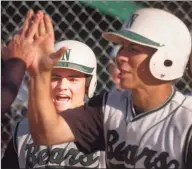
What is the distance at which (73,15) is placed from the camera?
129 inches

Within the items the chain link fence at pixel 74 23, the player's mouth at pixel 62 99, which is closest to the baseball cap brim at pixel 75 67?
the player's mouth at pixel 62 99

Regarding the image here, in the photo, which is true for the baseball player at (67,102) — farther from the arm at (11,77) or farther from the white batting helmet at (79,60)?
the arm at (11,77)

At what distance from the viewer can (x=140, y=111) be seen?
2244 millimetres

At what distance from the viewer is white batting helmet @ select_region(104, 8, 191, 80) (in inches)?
85.0

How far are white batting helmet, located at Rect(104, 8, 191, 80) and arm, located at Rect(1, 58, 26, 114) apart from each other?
376 millimetres

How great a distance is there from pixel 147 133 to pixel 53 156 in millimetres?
457

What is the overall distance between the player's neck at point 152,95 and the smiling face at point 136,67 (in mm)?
24

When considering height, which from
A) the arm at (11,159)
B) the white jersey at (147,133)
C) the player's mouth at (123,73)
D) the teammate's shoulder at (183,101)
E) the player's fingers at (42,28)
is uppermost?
the player's fingers at (42,28)

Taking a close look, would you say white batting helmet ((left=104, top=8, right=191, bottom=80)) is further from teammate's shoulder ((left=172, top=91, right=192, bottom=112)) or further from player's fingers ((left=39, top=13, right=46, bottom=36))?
player's fingers ((left=39, top=13, right=46, bottom=36))

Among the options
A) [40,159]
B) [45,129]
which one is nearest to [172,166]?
[45,129]

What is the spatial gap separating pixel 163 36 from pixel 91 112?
333 millimetres

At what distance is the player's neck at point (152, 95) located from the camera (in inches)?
87.1

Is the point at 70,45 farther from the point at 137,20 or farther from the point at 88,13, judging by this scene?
the point at 88,13

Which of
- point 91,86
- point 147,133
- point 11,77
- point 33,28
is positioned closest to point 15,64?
point 11,77
